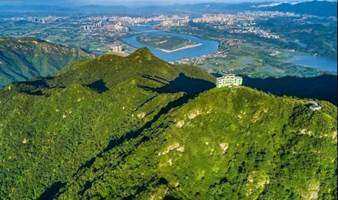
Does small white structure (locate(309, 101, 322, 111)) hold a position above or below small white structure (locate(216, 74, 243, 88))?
below

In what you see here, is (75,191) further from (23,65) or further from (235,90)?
(23,65)

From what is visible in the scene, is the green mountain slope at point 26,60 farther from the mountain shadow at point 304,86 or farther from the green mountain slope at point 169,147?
the green mountain slope at point 169,147

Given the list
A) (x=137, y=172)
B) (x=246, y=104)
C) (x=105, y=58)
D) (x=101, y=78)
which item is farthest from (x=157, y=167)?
(x=105, y=58)

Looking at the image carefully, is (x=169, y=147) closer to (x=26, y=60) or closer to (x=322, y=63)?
(x=322, y=63)

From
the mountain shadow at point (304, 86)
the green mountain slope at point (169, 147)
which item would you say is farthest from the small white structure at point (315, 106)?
the mountain shadow at point (304, 86)

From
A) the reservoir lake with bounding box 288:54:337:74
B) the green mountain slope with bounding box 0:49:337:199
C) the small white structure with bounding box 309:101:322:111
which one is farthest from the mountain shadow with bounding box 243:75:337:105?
the green mountain slope with bounding box 0:49:337:199

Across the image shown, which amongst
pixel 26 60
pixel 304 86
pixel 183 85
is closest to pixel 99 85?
pixel 183 85

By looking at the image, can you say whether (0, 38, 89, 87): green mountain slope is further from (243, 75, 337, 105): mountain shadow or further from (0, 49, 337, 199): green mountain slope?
(0, 49, 337, 199): green mountain slope
